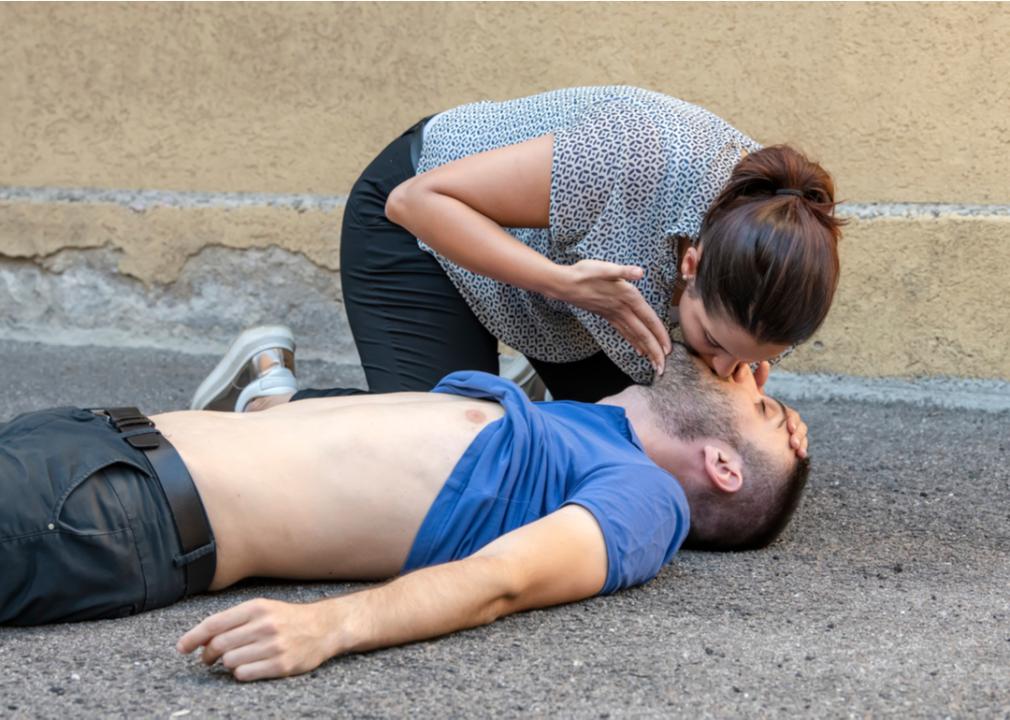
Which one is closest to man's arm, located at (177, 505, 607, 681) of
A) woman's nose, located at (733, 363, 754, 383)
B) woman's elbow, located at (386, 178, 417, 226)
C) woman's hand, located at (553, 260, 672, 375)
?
woman's hand, located at (553, 260, 672, 375)

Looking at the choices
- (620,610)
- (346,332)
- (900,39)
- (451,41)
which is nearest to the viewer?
(620,610)

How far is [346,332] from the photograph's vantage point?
173 inches

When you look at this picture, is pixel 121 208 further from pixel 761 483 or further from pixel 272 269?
pixel 761 483

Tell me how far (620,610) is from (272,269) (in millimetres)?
2617

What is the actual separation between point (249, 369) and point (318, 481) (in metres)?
1.29

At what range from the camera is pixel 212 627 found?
1.73 meters

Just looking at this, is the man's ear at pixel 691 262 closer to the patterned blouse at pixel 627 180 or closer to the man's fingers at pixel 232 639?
the patterned blouse at pixel 627 180

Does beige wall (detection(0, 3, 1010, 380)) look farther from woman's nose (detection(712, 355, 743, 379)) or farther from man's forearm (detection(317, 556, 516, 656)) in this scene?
man's forearm (detection(317, 556, 516, 656))

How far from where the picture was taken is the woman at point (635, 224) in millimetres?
2342

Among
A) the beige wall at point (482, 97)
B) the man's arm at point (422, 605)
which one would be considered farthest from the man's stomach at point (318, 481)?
the beige wall at point (482, 97)

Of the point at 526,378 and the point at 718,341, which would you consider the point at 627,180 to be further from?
the point at 526,378

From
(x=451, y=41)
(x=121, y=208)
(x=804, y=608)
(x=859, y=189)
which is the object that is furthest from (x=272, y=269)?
(x=804, y=608)

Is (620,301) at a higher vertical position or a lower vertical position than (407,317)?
higher

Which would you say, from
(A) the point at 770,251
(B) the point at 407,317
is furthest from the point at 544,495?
(B) the point at 407,317
